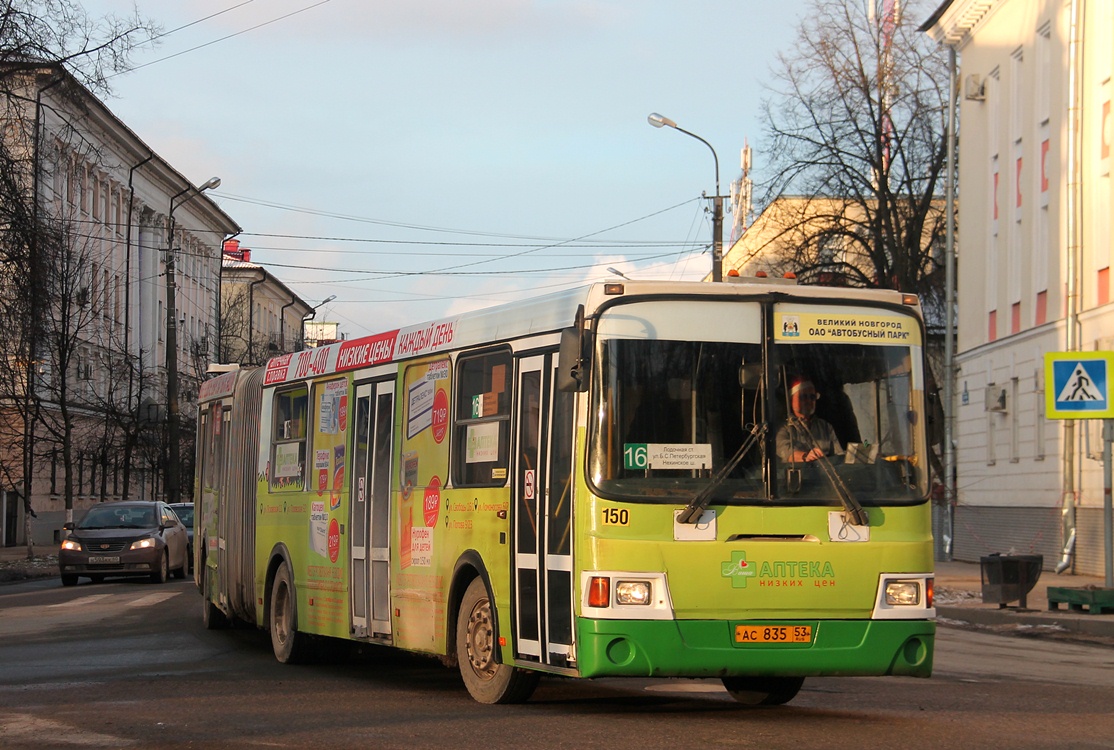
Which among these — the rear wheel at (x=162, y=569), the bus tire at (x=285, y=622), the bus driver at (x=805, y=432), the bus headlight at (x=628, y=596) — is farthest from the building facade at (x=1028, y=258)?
the bus headlight at (x=628, y=596)

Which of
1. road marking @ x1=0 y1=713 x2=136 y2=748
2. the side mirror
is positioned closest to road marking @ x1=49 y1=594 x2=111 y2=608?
road marking @ x1=0 y1=713 x2=136 y2=748

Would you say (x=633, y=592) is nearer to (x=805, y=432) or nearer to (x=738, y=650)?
(x=738, y=650)

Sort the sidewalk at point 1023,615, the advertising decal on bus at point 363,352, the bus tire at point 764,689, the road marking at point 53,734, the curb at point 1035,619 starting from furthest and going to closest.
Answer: the sidewalk at point 1023,615 → the curb at point 1035,619 → the advertising decal on bus at point 363,352 → the bus tire at point 764,689 → the road marking at point 53,734

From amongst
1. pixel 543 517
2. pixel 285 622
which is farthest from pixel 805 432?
pixel 285 622

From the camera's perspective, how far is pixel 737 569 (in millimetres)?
9445

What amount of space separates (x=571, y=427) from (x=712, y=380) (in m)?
0.89

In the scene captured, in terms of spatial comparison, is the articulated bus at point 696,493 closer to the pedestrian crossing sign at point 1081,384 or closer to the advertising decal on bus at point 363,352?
the advertising decal on bus at point 363,352

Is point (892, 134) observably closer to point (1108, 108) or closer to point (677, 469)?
point (1108, 108)

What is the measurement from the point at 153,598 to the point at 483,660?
49.7ft

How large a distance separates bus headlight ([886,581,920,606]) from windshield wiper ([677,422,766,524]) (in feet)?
3.89

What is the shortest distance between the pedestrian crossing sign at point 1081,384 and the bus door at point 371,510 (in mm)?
10693

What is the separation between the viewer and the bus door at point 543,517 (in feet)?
31.9

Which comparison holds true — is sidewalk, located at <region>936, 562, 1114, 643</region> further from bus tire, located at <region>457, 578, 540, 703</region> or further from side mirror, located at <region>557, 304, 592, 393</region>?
side mirror, located at <region>557, 304, 592, 393</region>

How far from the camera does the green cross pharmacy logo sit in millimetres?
9438
